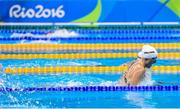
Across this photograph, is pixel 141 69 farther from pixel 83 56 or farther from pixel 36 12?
pixel 36 12

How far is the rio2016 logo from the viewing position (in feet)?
36.0

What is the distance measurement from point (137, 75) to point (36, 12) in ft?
19.1

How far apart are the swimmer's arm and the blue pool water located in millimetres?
107

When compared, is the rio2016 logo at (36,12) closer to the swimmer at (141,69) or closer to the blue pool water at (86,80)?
the blue pool water at (86,80)

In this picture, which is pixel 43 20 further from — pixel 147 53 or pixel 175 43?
pixel 147 53

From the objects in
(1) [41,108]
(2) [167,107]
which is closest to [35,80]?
(1) [41,108]

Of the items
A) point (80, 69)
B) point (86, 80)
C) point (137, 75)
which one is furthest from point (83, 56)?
point (137, 75)

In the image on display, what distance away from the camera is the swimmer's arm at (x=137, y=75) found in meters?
5.46

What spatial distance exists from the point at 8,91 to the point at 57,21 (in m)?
5.48

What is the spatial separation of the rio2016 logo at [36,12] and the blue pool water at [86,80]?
54 centimetres

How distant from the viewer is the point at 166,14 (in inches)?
433

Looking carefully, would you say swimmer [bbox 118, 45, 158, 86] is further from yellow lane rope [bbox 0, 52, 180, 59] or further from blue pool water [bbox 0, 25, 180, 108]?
yellow lane rope [bbox 0, 52, 180, 59]

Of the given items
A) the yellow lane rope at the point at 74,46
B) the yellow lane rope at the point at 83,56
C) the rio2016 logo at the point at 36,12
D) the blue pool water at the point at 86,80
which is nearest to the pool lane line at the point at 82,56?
the yellow lane rope at the point at 83,56

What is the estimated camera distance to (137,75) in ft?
18.0
